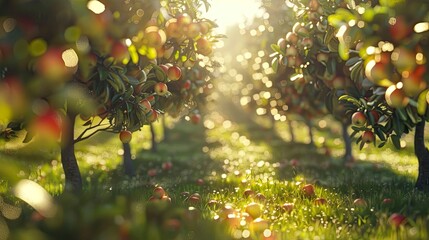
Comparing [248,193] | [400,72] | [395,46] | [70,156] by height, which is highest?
[395,46]

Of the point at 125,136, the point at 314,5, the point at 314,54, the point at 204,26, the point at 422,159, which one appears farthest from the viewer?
the point at 314,54

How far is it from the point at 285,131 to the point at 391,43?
27941 millimetres

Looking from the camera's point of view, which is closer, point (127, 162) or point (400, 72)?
point (400, 72)

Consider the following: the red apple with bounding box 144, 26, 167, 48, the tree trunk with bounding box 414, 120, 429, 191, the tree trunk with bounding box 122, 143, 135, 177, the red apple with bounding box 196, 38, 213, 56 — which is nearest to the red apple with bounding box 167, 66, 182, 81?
the red apple with bounding box 196, 38, 213, 56

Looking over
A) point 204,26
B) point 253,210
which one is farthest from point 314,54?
point 253,210

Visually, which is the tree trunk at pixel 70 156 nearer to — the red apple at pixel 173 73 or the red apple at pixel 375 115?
the red apple at pixel 173 73

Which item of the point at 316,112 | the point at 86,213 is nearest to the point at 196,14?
the point at 86,213

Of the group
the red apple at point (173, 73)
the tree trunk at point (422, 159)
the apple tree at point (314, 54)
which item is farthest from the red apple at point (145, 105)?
the tree trunk at point (422, 159)

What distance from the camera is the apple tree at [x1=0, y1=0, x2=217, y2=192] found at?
14.1ft

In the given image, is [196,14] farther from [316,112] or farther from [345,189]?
[316,112]

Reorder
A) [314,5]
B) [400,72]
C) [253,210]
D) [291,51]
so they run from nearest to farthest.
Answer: [400,72], [253,210], [314,5], [291,51]

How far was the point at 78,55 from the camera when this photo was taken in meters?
4.86

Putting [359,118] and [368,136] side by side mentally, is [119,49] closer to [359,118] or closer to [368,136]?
[359,118]

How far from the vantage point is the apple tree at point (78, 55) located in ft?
14.1
